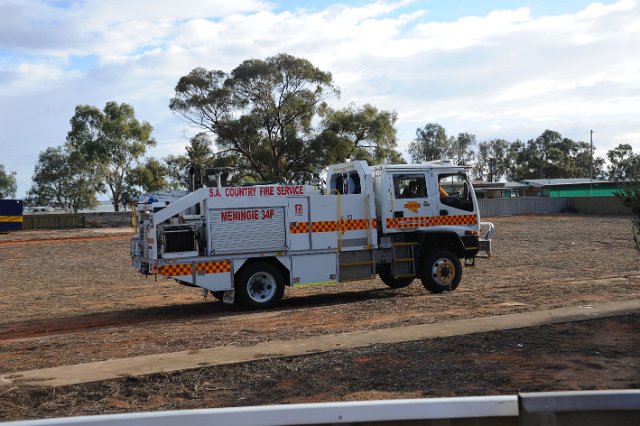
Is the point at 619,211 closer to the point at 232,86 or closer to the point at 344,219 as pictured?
the point at 232,86

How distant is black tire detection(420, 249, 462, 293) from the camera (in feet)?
50.5

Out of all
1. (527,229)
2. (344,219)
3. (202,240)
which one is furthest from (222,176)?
(527,229)

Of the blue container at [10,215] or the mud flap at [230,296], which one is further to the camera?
the blue container at [10,215]

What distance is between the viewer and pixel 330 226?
14633 mm

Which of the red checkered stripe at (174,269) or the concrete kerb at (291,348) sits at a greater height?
the red checkered stripe at (174,269)

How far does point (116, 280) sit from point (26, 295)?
10.8ft

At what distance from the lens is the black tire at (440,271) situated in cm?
1540

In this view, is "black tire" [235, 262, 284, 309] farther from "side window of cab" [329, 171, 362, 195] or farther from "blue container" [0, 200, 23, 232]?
"blue container" [0, 200, 23, 232]

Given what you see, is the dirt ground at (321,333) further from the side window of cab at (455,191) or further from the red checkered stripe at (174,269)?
the side window of cab at (455,191)

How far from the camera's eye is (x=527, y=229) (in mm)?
39406

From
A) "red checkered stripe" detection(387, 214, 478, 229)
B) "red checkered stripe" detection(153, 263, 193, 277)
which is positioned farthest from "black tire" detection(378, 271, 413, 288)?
"red checkered stripe" detection(153, 263, 193, 277)

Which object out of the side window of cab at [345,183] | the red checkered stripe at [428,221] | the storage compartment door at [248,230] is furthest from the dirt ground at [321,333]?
the side window of cab at [345,183]

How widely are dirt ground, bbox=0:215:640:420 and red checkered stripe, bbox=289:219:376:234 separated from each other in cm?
164

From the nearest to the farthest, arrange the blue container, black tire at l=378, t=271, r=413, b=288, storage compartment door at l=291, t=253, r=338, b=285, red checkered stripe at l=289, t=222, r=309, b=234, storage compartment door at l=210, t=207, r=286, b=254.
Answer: storage compartment door at l=210, t=207, r=286, b=254
red checkered stripe at l=289, t=222, r=309, b=234
storage compartment door at l=291, t=253, r=338, b=285
black tire at l=378, t=271, r=413, b=288
the blue container
